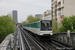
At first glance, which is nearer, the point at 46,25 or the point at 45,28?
the point at 45,28

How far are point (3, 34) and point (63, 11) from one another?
64.1 feet

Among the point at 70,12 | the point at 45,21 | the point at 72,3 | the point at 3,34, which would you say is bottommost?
the point at 3,34

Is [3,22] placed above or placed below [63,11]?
below

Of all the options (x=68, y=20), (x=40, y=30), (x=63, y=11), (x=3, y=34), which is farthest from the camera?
(x=63, y=11)

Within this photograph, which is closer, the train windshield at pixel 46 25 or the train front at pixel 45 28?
the train front at pixel 45 28

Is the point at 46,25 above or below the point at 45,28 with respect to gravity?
above

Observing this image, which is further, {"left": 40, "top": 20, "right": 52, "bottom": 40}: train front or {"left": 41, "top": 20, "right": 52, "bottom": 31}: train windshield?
{"left": 41, "top": 20, "right": 52, "bottom": 31}: train windshield

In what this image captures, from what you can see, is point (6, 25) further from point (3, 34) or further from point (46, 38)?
point (46, 38)

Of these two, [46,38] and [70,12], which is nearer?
[46,38]

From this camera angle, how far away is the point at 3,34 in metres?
37.9

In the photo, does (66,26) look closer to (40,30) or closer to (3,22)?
(40,30)

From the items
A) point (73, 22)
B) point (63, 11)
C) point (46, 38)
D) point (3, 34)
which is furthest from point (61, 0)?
point (46, 38)

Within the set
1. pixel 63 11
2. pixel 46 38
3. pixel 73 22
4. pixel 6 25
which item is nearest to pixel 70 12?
pixel 63 11

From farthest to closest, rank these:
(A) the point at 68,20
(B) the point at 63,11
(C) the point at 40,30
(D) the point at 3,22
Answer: (B) the point at 63,11 → (D) the point at 3,22 → (A) the point at 68,20 → (C) the point at 40,30
